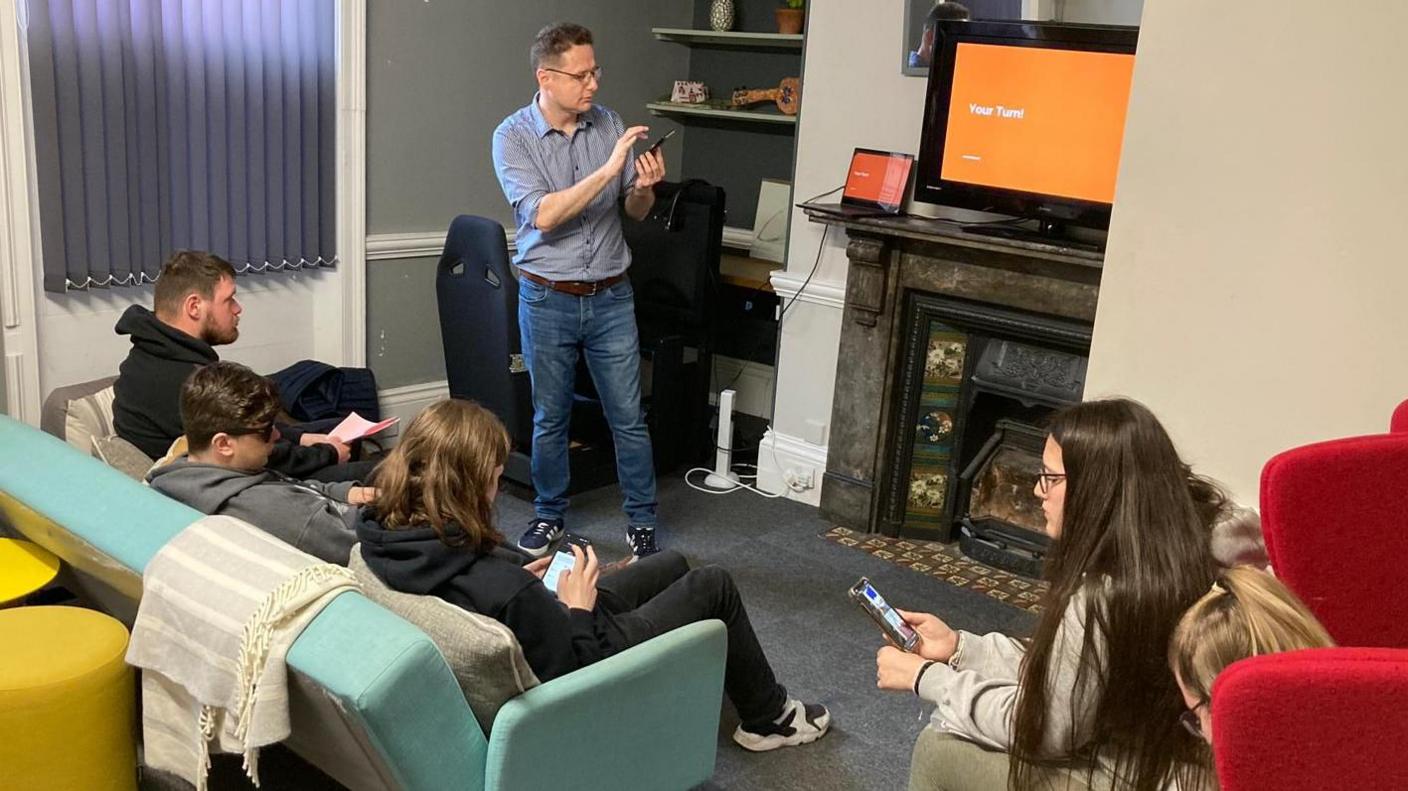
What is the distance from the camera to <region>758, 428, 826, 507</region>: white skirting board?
4.07 metres

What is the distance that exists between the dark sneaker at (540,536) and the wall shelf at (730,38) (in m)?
2.19

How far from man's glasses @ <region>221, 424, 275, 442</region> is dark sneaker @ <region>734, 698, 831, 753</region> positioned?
117cm

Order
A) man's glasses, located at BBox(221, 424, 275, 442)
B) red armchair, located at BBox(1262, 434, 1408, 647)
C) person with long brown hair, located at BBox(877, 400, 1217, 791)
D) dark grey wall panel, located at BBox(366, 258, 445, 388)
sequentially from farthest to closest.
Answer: dark grey wall panel, located at BBox(366, 258, 445, 388), man's glasses, located at BBox(221, 424, 275, 442), person with long brown hair, located at BBox(877, 400, 1217, 791), red armchair, located at BBox(1262, 434, 1408, 647)

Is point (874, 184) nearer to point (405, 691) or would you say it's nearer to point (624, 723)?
point (624, 723)

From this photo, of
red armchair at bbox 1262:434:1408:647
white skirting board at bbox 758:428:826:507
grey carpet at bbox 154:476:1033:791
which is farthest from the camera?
white skirting board at bbox 758:428:826:507

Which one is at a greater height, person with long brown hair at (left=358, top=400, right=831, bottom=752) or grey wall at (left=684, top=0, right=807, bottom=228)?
grey wall at (left=684, top=0, right=807, bottom=228)

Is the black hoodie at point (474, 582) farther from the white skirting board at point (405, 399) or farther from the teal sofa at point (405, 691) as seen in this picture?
the white skirting board at point (405, 399)

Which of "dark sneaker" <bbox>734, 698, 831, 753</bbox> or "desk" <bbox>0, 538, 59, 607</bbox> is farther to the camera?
"dark sneaker" <bbox>734, 698, 831, 753</bbox>

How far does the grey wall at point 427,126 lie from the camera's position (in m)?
4.11

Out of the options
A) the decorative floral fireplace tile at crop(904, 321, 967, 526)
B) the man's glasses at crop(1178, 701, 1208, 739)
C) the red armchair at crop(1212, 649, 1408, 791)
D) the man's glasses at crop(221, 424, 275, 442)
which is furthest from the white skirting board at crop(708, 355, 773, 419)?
the red armchair at crop(1212, 649, 1408, 791)

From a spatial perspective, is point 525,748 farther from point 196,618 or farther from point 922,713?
point 922,713

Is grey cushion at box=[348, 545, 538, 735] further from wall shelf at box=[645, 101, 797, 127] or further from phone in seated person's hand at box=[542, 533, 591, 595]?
wall shelf at box=[645, 101, 797, 127]

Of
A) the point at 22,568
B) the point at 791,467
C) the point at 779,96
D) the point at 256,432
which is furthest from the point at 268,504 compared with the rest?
the point at 779,96

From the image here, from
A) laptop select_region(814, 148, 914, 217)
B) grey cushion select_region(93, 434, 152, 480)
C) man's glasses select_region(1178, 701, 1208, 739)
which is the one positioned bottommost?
grey cushion select_region(93, 434, 152, 480)
